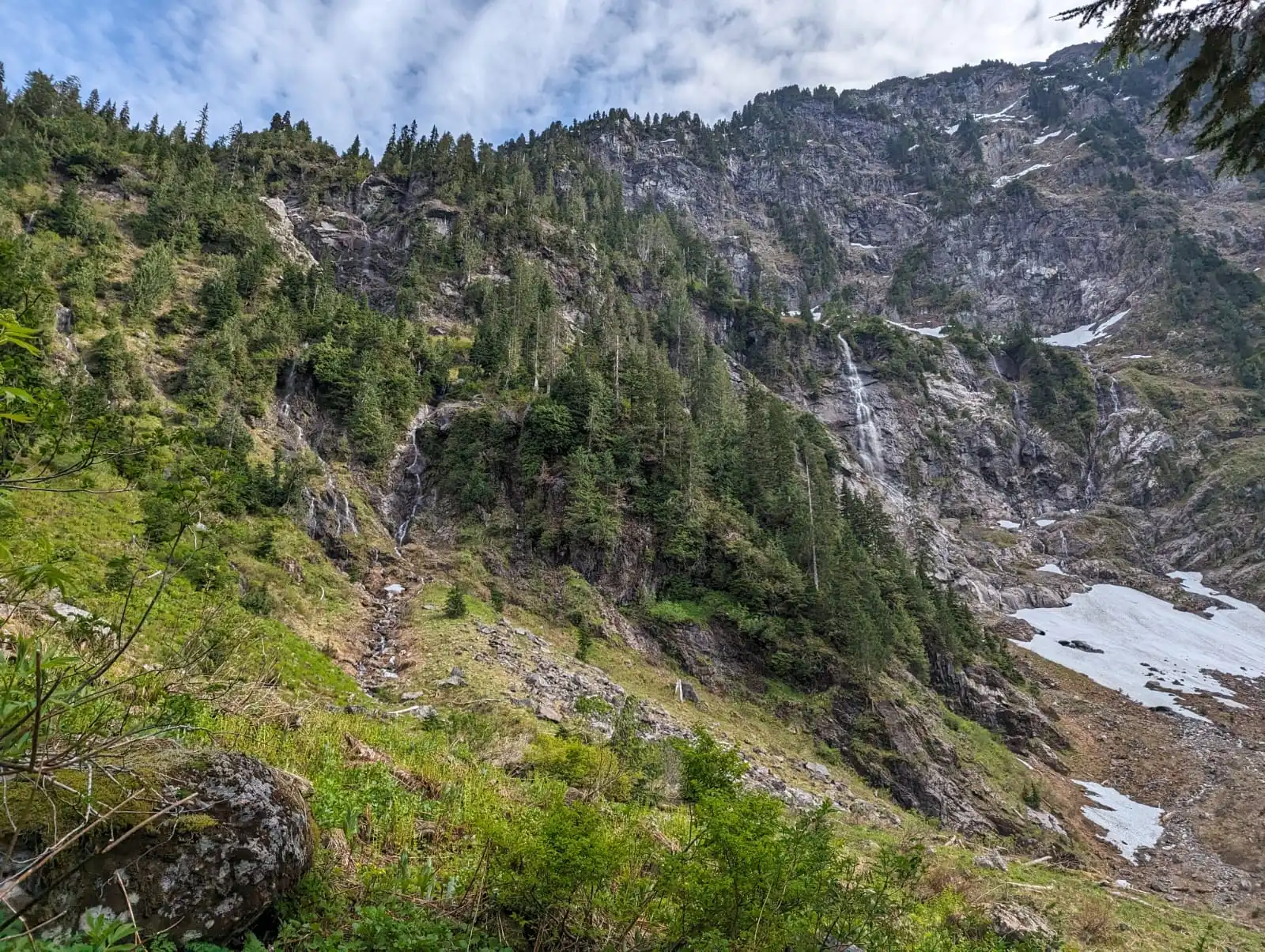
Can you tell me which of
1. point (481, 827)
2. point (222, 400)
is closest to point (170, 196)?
point (222, 400)

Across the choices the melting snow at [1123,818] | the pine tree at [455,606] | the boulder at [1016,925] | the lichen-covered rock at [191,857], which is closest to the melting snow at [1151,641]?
the melting snow at [1123,818]

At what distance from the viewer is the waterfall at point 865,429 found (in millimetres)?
76000

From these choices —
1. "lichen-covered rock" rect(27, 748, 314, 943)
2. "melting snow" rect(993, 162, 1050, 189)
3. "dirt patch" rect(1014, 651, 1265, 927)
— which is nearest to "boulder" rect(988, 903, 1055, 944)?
"lichen-covered rock" rect(27, 748, 314, 943)

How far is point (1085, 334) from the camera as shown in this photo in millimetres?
112375

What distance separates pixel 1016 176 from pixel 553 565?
175m

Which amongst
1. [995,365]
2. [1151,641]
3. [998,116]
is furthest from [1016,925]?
[998,116]

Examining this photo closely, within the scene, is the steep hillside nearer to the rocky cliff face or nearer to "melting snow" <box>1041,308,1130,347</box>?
the rocky cliff face

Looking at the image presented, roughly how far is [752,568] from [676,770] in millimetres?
21051

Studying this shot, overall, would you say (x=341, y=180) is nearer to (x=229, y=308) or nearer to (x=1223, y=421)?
(x=229, y=308)

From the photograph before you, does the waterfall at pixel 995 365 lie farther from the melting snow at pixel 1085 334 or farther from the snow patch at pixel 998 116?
the snow patch at pixel 998 116

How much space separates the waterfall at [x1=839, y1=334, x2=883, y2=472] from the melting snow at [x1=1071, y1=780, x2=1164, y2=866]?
149ft

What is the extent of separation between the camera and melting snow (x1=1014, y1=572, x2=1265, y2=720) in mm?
44688

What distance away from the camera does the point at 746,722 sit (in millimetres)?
25984

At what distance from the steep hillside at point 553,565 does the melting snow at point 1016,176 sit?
4602 cm
